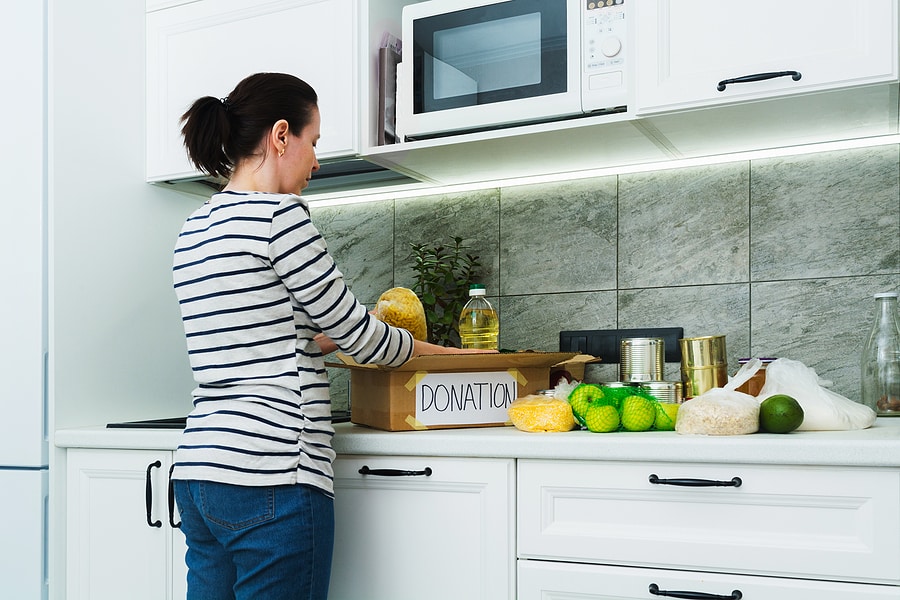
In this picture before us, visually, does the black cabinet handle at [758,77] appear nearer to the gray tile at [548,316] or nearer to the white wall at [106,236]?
the gray tile at [548,316]

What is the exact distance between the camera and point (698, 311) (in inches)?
82.0

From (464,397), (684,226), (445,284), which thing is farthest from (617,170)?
(464,397)

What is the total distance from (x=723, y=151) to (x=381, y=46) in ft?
2.74

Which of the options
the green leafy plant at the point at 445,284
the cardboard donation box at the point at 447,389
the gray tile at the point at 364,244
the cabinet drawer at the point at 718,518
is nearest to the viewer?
the cabinet drawer at the point at 718,518

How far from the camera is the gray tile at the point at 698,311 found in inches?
80.3

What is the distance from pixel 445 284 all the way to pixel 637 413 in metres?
0.83

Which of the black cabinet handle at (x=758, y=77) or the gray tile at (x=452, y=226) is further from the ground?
the black cabinet handle at (x=758, y=77)

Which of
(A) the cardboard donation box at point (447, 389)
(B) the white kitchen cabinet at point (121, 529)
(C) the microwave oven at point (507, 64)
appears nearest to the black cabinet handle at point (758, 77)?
(C) the microwave oven at point (507, 64)

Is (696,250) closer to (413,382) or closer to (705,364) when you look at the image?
(705,364)

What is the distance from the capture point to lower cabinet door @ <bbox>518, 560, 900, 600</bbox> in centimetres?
137

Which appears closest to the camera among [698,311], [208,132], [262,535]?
[262,535]

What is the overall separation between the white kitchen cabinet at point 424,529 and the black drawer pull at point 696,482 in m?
0.26

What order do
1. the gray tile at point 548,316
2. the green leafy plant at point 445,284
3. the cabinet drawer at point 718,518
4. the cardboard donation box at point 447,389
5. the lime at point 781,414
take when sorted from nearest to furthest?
the cabinet drawer at point 718,518 → the lime at point 781,414 → the cardboard donation box at point 447,389 → the gray tile at point 548,316 → the green leafy plant at point 445,284

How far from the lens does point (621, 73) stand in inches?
70.7
